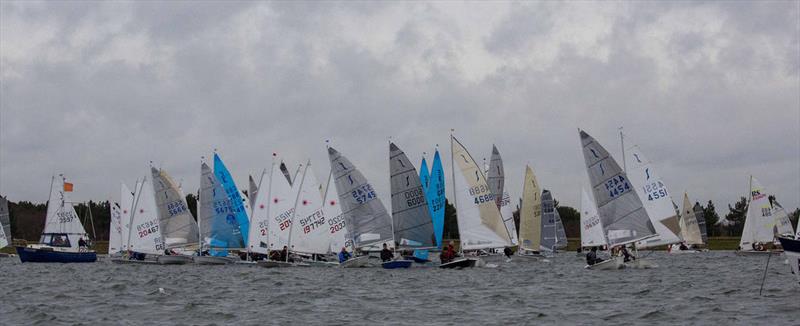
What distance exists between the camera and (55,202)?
71.6 meters

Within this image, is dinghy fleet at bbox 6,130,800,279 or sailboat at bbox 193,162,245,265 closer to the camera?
dinghy fleet at bbox 6,130,800,279

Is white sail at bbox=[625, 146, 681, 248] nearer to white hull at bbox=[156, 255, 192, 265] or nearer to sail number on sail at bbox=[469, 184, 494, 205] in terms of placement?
sail number on sail at bbox=[469, 184, 494, 205]

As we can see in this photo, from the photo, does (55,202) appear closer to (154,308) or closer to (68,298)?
(68,298)

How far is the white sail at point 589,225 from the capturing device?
3000 inches

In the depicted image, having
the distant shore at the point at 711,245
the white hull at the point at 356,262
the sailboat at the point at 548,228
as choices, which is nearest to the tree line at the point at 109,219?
the distant shore at the point at 711,245

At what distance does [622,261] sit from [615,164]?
4698 mm

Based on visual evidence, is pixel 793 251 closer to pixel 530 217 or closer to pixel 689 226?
pixel 530 217

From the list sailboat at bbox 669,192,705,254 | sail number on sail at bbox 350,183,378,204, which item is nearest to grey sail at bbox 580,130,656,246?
sail number on sail at bbox 350,183,378,204

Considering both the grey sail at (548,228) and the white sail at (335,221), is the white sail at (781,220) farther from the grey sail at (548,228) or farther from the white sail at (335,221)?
the white sail at (335,221)

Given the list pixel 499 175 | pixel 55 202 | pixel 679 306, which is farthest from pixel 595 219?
pixel 679 306

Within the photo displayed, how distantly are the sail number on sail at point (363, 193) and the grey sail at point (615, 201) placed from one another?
37.7 ft

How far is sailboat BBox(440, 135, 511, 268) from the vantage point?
52875mm

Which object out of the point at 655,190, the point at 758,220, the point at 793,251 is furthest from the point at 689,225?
the point at 793,251

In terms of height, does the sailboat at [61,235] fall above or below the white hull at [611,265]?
above
